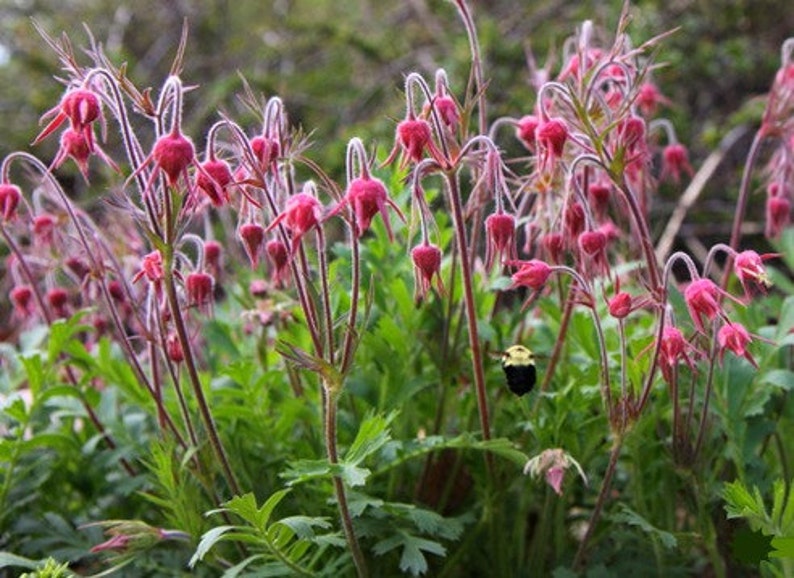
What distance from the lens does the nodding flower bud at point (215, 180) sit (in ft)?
5.40

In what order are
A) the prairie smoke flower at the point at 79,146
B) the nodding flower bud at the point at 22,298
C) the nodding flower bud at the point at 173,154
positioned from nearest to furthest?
the nodding flower bud at the point at 173,154
the prairie smoke flower at the point at 79,146
the nodding flower bud at the point at 22,298

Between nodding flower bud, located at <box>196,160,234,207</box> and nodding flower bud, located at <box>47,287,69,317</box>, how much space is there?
3.25 ft

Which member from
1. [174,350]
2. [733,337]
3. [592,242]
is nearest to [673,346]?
[733,337]

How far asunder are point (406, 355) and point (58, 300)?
3.09ft

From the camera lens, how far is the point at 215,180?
1.67 m

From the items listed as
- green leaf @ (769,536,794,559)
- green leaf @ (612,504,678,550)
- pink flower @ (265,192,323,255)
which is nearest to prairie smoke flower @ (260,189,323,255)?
pink flower @ (265,192,323,255)

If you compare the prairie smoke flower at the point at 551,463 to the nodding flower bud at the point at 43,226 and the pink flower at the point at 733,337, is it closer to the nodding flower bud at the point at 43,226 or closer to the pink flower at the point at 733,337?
the pink flower at the point at 733,337

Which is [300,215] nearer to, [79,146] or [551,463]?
[79,146]

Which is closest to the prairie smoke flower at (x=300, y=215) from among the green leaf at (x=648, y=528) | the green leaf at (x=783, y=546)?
the green leaf at (x=648, y=528)

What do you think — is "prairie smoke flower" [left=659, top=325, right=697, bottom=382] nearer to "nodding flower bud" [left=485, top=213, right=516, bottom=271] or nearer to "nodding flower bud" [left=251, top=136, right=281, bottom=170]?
"nodding flower bud" [left=485, top=213, right=516, bottom=271]

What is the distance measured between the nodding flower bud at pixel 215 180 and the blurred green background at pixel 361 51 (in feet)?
7.73

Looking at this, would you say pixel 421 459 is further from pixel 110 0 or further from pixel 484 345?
pixel 110 0

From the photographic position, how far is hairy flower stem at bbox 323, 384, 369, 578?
1712mm

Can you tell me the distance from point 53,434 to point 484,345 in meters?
0.98
